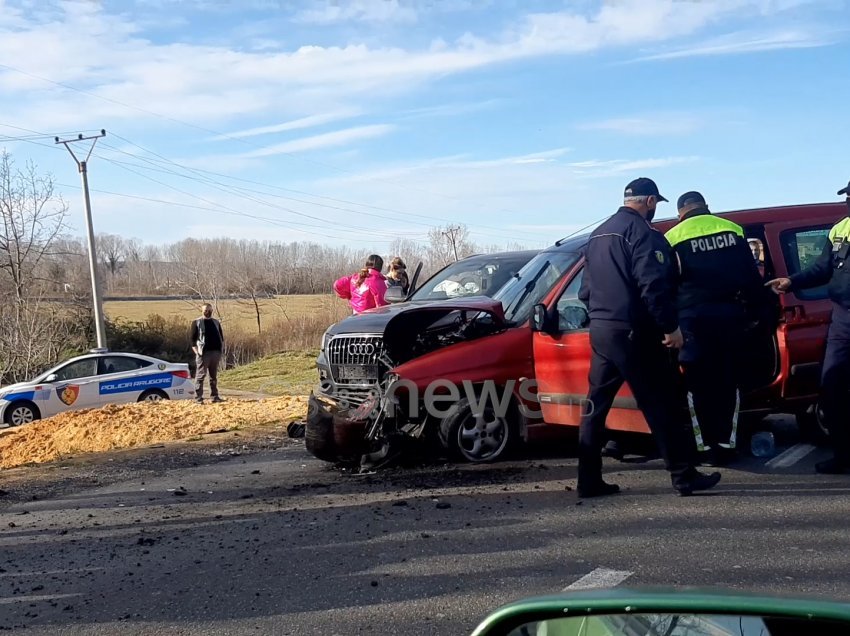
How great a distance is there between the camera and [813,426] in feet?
25.1

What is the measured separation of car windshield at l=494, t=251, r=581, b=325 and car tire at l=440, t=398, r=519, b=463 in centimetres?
86

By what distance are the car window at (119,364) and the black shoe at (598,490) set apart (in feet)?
49.7

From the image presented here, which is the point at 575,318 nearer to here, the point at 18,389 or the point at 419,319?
the point at 419,319

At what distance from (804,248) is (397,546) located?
13.4 ft

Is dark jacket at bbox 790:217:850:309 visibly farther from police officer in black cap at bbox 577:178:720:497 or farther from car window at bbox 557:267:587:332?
car window at bbox 557:267:587:332

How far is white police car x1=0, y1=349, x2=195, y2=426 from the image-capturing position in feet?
63.7

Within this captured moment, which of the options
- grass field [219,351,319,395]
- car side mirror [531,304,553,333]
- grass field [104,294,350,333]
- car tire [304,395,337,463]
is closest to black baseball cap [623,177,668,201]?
car side mirror [531,304,553,333]

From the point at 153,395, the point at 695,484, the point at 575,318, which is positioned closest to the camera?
the point at 695,484

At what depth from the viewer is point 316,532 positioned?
591cm

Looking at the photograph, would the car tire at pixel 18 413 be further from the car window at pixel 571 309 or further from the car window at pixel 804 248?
the car window at pixel 804 248

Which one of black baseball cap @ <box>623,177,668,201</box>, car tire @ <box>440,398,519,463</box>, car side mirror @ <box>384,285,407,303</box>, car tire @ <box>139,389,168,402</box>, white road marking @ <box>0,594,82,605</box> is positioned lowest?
car tire @ <box>139,389,168,402</box>

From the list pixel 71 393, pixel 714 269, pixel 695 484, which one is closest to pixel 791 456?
pixel 695 484

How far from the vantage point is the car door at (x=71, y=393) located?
19.6 meters

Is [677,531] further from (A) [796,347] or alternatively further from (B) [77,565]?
(B) [77,565]
